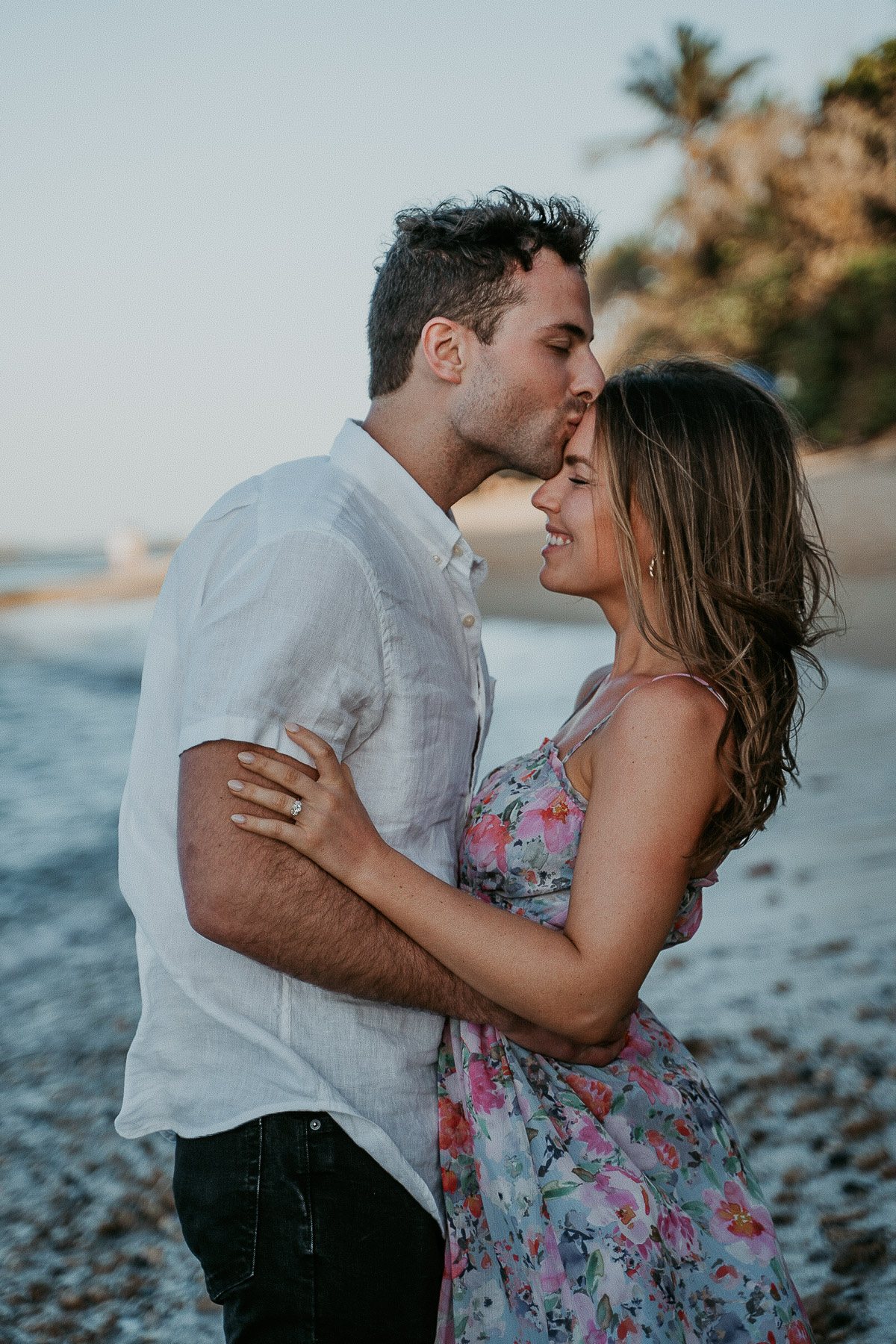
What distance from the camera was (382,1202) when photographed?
1940mm

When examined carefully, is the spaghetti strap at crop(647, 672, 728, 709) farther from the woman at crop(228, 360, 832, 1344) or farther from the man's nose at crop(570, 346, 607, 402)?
the man's nose at crop(570, 346, 607, 402)

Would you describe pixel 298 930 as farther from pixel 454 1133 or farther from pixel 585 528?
pixel 585 528

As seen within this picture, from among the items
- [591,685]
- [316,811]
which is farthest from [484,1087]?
[591,685]

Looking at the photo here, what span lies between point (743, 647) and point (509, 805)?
1.86 ft

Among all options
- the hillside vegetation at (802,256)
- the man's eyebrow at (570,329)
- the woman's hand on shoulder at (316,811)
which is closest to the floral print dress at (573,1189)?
the woman's hand on shoulder at (316,811)

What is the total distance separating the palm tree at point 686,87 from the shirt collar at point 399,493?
3068 cm

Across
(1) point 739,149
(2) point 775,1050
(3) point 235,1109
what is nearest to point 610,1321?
(3) point 235,1109

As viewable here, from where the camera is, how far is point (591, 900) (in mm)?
1988

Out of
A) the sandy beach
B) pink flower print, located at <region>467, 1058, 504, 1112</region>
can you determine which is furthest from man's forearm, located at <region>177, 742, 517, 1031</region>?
the sandy beach

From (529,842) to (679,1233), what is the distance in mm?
749

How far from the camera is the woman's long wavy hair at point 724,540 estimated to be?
87.7 inches

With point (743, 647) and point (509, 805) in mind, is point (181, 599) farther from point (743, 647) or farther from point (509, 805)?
point (743, 647)

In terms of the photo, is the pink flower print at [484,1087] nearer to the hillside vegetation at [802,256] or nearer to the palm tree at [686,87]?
the hillside vegetation at [802,256]

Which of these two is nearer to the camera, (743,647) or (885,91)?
(743,647)
